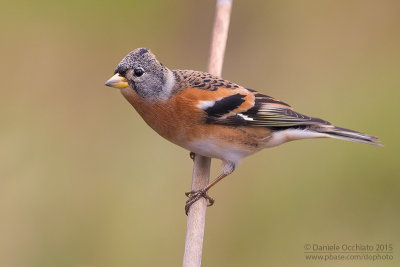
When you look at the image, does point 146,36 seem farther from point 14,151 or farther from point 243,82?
point 14,151

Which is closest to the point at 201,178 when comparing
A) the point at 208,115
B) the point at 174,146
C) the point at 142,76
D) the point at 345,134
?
the point at 208,115

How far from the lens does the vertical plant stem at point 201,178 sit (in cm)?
329

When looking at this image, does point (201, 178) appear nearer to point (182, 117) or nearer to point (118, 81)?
point (182, 117)

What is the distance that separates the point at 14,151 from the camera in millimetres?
5227

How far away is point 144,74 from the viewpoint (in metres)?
3.89

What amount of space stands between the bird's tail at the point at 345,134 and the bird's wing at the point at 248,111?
0.18 feet

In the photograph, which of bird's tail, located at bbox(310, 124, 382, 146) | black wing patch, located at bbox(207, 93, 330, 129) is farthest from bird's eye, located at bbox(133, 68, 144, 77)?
bird's tail, located at bbox(310, 124, 382, 146)

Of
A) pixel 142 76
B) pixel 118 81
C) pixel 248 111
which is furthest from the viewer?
pixel 248 111

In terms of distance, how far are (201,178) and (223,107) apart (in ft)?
1.79

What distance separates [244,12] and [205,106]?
3.25 metres

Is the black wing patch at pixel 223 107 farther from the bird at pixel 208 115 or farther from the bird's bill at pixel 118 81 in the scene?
the bird's bill at pixel 118 81

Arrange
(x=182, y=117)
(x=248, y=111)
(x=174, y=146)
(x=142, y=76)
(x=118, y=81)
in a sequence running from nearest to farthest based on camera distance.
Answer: (x=118, y=81) → (x=142, y=76) → (x=182, y=117) → (x=248, y=111) → (x=174, y=146)

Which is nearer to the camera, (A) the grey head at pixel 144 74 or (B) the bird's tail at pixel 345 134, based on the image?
(A) the grey head at pixel 144 74

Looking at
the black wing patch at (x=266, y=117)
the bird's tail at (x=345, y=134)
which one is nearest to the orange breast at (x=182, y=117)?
the black wing patch at (x=266, y=117)
